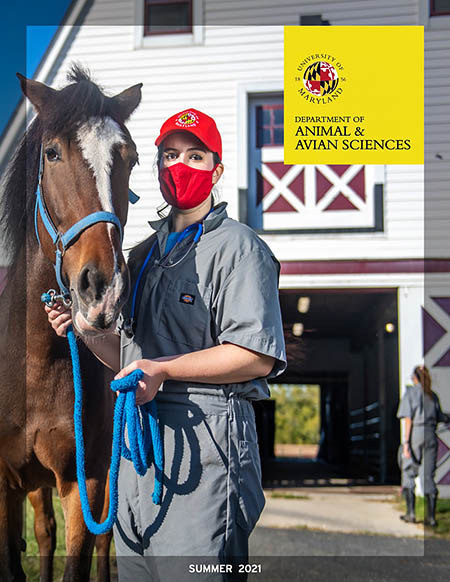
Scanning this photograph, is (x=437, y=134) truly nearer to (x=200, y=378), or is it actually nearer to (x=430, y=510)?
(x=430, y=510)

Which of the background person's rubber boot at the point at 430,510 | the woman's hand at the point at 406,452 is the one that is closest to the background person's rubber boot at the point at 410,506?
the background person's rubber boot at the point at 430,510

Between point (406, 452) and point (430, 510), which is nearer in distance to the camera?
point (430, 510)

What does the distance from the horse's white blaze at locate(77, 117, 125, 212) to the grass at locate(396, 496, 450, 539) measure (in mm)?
4395

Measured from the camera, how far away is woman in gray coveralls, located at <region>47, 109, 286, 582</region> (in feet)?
4.82

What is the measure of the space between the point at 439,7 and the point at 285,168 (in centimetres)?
165

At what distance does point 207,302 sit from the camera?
1552mm

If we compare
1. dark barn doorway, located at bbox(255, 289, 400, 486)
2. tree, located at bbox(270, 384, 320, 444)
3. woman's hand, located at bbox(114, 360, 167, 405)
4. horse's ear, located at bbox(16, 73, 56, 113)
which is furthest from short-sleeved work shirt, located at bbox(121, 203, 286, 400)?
tree, located at bbox(270, 384, 320, 444)

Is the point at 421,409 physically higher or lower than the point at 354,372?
higher

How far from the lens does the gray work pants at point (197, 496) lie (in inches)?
58.0

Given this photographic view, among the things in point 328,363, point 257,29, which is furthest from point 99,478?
point 328,363

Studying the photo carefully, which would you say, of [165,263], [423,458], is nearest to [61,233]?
[165,263]

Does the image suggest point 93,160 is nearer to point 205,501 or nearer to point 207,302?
point 207,302

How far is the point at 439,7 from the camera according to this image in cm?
494

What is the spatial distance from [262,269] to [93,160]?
1.75 feet
